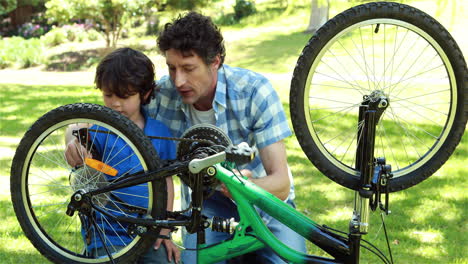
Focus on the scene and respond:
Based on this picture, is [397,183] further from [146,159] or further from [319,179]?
[319,179]

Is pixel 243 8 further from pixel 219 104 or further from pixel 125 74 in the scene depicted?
pixel 125 74

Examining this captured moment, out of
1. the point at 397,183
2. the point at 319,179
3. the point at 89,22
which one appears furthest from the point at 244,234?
the point at 89,22

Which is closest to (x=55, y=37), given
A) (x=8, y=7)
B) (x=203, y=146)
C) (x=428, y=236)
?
(x=8, y=7)

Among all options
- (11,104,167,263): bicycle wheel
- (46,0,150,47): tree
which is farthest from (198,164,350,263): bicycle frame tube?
(46,0,150,47): tree

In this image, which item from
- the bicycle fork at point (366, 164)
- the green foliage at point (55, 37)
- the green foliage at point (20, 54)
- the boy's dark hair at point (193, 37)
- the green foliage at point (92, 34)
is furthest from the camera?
the green foliage at point (92, 34)

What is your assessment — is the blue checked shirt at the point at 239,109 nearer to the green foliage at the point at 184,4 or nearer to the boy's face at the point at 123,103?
the boy's face at the point at 123,103

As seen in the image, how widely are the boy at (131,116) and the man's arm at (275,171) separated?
461 millimetres

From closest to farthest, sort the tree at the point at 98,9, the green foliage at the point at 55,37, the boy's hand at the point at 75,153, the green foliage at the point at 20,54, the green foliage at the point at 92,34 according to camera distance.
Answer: the boy's hand at the point at 75,153
the tree at the point at 98,9
the green foliage at the point at 20,54
the green foliage at the point at 55,37
the green foliage at the point at 92,34

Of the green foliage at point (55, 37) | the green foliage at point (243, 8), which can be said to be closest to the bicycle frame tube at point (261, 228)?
the green foliage at point (55, 37)

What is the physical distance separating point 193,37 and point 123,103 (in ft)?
1.54

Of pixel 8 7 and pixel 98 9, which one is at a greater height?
pixel 8 7

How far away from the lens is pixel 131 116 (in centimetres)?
301

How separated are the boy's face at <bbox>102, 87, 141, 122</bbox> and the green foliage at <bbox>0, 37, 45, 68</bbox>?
44.3 feet

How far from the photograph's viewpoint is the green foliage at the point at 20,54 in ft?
50.7
